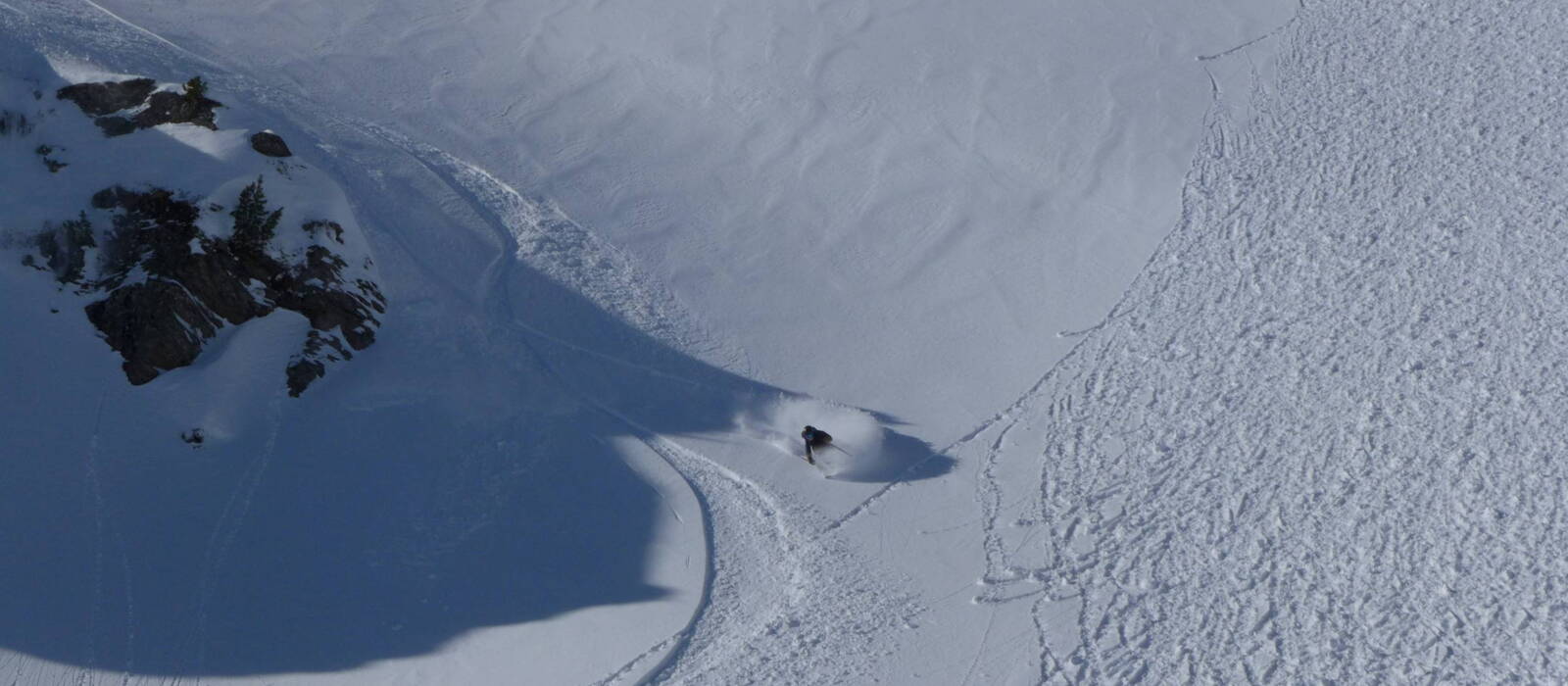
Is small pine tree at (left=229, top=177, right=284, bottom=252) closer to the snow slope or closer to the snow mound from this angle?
the snow slope

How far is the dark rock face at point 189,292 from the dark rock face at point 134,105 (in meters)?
1.30

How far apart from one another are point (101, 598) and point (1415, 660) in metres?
12.4

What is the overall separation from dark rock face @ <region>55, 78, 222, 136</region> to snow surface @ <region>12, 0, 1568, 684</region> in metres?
0.30

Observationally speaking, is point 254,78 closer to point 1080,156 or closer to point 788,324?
point 788,324

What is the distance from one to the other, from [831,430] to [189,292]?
6910mm

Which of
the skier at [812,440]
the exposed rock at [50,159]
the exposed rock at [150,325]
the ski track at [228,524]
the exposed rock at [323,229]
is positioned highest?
the skier at [812,440]

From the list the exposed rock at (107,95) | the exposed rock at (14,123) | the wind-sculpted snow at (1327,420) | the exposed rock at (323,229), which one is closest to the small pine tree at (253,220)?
the exposed rock at (323,229)

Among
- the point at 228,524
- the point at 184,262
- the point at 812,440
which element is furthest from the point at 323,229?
the point at 812,440

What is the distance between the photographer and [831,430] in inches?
547

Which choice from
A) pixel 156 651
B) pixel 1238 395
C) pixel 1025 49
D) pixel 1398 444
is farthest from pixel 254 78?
pixel 1398 444

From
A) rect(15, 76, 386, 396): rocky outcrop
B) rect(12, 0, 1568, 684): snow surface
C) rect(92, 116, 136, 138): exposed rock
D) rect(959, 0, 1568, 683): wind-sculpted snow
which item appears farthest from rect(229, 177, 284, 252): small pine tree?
rect(959, 0, 1568, 683): wind-sculpted snow

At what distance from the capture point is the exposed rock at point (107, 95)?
1394cm

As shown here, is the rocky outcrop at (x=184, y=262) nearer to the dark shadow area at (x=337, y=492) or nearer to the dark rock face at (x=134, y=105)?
the dark rock face at (x=134, y=105)

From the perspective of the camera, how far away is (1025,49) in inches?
776
